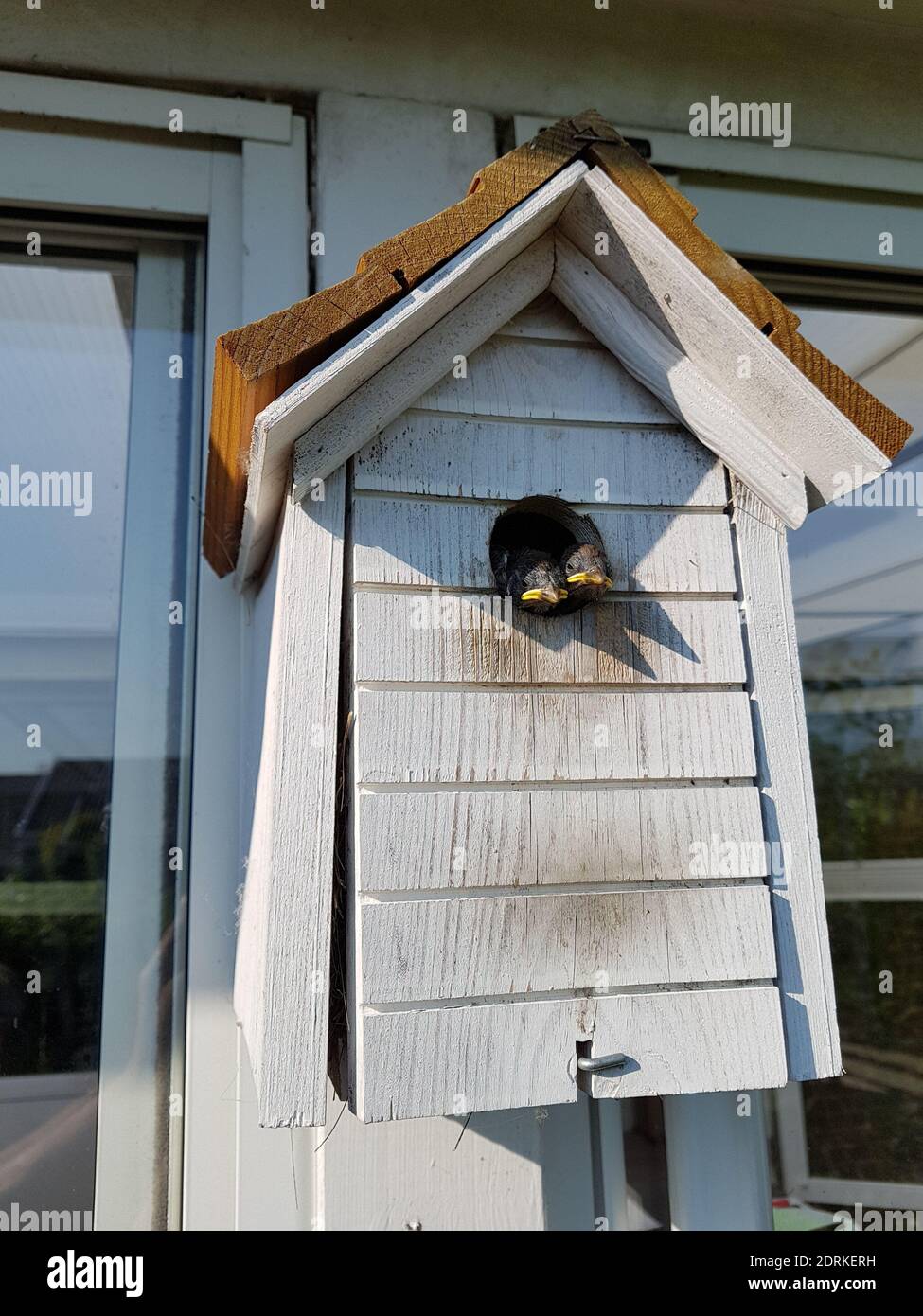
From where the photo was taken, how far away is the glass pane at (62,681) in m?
1.09

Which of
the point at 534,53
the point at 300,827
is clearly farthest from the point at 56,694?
the point at 534,53

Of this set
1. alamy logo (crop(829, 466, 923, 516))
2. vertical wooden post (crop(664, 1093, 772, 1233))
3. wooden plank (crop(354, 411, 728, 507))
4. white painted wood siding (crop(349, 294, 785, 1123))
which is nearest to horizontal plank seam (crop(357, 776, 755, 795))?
white painted wood siding (crop(349, 294, 785, 1123))

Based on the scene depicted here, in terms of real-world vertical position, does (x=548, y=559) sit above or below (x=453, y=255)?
below

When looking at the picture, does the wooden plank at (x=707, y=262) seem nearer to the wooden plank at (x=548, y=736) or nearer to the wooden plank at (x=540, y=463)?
the wooden plank at (x=540, y=463)

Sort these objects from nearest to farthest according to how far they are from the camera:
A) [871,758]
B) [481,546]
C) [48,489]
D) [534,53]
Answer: [481,546] → [48,489] → [534,53] → [871,758]

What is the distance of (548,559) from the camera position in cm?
85

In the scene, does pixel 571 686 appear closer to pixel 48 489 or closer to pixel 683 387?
pixel 683 387

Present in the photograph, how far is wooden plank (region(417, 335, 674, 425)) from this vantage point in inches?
34.0

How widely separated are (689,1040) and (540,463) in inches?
19.3

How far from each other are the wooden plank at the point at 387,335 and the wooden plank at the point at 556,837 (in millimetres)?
290

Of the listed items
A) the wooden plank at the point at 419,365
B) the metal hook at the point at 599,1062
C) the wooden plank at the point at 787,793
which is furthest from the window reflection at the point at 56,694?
the wooden plank at the point at 787,793

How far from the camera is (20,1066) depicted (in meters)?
1.10

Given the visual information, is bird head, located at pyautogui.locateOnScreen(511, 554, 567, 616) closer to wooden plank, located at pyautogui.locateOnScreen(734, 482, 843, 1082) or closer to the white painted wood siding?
the white painted wood siding
